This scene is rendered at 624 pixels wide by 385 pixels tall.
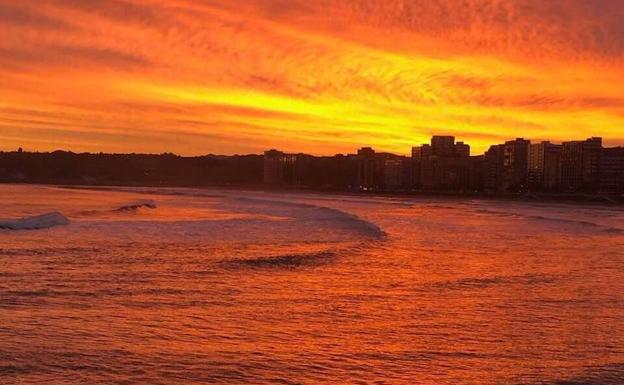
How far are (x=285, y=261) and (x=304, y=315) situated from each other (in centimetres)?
934

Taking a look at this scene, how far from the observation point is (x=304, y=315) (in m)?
13.9

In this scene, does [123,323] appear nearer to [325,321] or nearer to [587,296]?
[325,321]

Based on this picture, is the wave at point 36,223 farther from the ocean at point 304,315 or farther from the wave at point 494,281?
the wave at point 494,281

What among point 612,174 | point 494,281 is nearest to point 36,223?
point 494,281

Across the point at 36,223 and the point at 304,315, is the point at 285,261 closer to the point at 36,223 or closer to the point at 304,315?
the point at 304,315

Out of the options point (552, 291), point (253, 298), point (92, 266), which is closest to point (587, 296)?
point (552, 291)

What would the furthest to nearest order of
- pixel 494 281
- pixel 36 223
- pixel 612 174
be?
pixel 612 174 < pixel 36 223 < pixel 494 281

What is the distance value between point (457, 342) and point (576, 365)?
6.77 feet

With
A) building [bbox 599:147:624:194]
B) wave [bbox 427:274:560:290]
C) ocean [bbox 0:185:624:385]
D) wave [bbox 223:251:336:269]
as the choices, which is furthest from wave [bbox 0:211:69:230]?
building [bbox 599:147:624:194]

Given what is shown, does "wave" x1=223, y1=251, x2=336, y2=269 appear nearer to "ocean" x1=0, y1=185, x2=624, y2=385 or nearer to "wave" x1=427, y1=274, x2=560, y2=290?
"ocean" x1=0, y1=185, x2=624, y2=385

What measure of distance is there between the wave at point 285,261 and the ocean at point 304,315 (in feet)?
0.25

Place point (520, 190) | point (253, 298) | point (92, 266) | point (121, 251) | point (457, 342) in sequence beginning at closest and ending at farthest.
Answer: point (457, 342) → point (253, 298) → point (92, 266) → point (121, 251) → point (520, 190)

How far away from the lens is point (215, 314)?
45.3 feet

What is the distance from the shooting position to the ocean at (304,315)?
9875 mm
